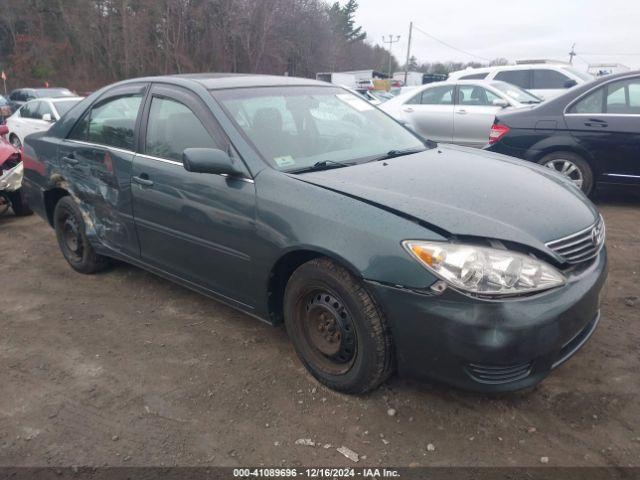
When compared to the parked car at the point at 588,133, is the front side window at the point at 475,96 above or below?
above

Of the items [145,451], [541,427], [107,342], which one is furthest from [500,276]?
[107,342]

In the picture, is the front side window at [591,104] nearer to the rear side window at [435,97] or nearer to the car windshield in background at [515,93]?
the car windshield in background at [515,93]

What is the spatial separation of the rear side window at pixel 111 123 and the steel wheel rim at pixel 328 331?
6.03 feet

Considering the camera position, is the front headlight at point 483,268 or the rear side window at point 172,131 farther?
the rear side window at point 172,131

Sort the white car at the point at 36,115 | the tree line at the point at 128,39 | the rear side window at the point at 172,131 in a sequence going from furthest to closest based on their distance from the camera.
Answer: the tree line at the point at 128,39
the white car at the point at 36,115
the rear side window at the point at 172,131

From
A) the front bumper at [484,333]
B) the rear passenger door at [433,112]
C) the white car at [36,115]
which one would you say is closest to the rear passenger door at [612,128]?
the rear passenger door at [433,112]

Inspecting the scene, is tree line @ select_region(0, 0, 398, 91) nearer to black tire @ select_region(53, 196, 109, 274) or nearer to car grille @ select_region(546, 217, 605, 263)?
black tire @ select_region(53, 196, 109, 274)

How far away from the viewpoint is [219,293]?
→ 3234mm

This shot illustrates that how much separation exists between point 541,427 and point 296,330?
1310 mm

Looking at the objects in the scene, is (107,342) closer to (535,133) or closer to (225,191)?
(225,191)

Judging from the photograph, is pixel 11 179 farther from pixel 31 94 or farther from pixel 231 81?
pixel 31 94

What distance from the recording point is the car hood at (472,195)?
7.67ft

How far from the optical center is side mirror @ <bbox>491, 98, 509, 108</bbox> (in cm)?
849

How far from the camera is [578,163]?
234 inches
